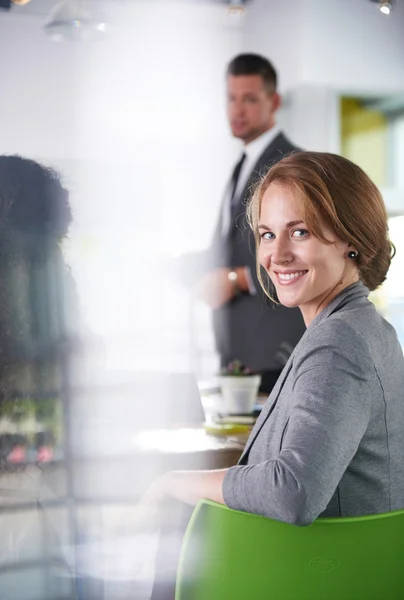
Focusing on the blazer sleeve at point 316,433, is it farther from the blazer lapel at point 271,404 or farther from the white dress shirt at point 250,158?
the white dress shirt at point 250,158

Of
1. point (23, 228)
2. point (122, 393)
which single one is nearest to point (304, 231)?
point (23, 228)

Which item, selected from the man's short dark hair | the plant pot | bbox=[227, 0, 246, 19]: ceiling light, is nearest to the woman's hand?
the plant pot

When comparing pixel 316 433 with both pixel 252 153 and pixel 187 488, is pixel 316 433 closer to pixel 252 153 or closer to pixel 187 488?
pixel 187 488

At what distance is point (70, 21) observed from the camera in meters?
1.97

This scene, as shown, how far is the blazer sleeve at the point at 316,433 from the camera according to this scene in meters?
0.80

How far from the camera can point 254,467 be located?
87 centimetres

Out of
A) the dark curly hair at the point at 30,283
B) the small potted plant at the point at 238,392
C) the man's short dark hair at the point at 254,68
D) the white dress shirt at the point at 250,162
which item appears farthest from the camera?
the man's short dark hair at the point at 254,68

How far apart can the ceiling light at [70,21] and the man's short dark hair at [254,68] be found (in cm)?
80

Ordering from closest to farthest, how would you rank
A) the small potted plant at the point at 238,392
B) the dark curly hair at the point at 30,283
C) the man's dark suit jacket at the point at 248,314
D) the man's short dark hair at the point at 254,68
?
the dark curly hair at the point at 30,283 < the small potted plant at the point at 238,392 < the man's dark suit jacket at the point at 248,314 < the man's short dark hair at the point at 254,68

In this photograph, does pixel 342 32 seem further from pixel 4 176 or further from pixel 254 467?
pixel 254 467

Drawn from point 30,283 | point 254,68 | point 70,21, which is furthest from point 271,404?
point 254,68

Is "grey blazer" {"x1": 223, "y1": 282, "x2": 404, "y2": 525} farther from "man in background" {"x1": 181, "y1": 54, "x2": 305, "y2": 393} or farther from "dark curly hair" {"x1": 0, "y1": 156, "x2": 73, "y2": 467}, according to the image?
"man in background" {"x1": 181, "y1": 54, "x2": 305, "y2": 393}

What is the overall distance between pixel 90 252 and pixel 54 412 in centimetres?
55

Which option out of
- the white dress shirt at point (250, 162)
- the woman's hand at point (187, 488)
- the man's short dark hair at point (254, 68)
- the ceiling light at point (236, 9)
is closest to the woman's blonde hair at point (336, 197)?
the woman's hand at point (187, 488)
